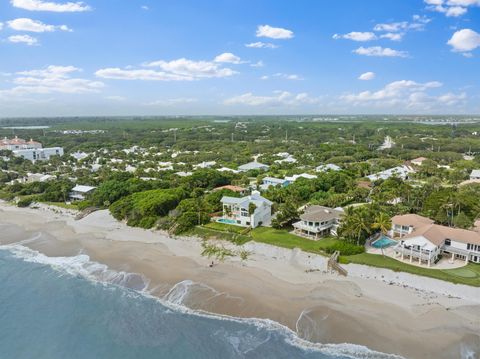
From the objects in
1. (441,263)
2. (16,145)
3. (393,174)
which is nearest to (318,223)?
(441,263)

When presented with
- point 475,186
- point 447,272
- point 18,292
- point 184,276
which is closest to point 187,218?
point 184,276

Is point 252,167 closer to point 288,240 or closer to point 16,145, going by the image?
point 288,240

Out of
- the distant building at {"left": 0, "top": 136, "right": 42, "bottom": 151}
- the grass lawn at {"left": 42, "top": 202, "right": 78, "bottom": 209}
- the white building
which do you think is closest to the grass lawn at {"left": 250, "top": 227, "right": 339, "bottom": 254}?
the grass lawn at {"left": 42, "top": 202, "right": 78, "bottom": 209}

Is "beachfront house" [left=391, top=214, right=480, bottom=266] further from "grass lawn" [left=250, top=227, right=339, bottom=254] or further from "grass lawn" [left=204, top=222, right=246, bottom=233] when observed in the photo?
"grass lawn" [left=204, top=222, right=246, bottom=233]

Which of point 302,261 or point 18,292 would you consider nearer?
point 18,292

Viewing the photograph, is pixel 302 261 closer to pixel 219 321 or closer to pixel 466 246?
pixel 219 321

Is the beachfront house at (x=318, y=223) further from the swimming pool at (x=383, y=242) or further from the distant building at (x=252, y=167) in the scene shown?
the distant building at (x=252, y=167)

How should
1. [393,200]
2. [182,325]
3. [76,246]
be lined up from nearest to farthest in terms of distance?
[182,325] → [76,246] → [393,200]
